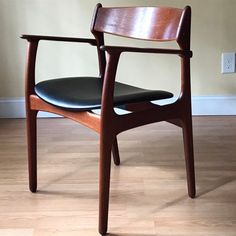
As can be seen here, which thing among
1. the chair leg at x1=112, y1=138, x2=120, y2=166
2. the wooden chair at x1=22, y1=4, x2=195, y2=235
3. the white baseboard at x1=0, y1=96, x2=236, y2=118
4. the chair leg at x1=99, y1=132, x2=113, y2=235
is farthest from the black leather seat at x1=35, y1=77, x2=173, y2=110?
the white baseboard at x1=0, y1=96, x2=236, y2=118

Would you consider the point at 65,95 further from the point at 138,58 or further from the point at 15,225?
the point at 138,58

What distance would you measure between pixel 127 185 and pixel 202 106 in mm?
992

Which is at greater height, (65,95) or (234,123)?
(65,95)

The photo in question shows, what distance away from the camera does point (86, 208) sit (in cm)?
136

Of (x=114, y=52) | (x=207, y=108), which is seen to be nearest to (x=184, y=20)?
(x=114, y=52)

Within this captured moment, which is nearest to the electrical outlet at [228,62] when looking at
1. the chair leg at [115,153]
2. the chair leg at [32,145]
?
the chair leg at [115,153]

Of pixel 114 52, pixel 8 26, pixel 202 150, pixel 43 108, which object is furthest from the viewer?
pixel 8 26

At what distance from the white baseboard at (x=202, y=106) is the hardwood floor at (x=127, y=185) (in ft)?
0.68

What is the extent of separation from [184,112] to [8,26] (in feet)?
4.27

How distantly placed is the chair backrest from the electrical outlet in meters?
0.94

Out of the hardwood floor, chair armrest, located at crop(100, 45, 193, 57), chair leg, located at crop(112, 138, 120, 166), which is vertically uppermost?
chair armrest, located at crop(100, 45, 193, 57)

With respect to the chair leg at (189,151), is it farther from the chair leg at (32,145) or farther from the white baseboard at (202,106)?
the white baseboard at (202,106)

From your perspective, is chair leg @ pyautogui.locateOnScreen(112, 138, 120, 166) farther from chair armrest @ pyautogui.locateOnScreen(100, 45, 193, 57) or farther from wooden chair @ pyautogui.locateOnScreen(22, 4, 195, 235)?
chair armrest @ pyautogui.locateOnScreen(100, 45, 193, 57)

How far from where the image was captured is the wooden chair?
1.13 metres
